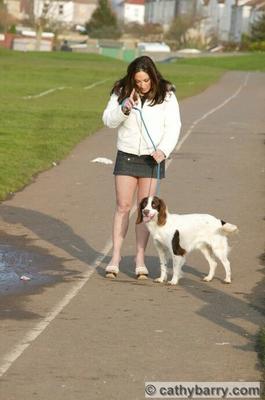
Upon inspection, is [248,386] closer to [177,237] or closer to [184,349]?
[184,349]

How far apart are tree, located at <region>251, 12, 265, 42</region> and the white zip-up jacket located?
108 metres

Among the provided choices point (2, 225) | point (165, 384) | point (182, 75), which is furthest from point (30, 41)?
point (165, 384)

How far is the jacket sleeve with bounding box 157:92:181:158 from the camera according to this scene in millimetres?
10812

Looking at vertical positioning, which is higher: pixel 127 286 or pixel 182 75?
pixel 127 286

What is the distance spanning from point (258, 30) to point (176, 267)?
4460 inches

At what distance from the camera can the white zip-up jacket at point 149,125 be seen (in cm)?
1075

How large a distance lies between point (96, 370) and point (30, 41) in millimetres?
101800

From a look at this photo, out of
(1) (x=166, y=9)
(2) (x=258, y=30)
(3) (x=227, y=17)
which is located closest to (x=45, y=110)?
(2) (x=258, y=30)

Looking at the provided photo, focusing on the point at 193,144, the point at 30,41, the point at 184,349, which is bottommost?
the point at 30,41

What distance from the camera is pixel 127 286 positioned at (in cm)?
1079

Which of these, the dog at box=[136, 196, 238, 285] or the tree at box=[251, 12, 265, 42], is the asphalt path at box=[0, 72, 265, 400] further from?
the tree at box=[251, 12, 265, 42]

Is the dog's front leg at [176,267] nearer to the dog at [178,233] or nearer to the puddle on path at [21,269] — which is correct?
the dog at [178,233]

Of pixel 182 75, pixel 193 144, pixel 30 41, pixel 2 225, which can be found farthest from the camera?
pixel 30 41

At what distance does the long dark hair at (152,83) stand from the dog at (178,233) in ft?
3.03
